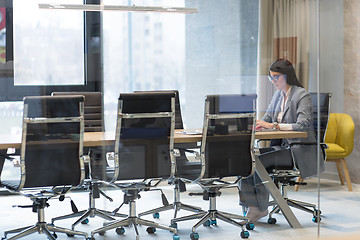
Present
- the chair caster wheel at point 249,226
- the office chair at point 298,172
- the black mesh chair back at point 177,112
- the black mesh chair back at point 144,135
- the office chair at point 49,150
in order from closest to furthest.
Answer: the office chair at point 49,150
the black mesh chair back at point 144,135
the black mesh chair back at point 177,112
the chair caster wheel at point 249,226
the office chair at point 298,172

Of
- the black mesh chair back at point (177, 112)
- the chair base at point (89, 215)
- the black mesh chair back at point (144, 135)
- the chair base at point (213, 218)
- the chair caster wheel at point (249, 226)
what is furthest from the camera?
the chair caster wheel at point (249, 226)

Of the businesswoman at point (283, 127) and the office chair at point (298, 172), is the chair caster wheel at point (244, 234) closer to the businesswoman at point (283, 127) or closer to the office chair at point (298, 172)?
the businesswoman at point (283, 127)

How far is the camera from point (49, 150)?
409 cm

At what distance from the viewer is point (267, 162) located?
4805 mm

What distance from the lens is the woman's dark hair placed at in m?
4.83

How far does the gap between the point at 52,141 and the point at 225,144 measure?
1.31 meters

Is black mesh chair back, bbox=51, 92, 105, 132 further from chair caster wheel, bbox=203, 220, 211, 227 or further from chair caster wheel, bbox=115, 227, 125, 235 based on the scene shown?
A: chair caster wheel, bbox=203, 220, 211, 227

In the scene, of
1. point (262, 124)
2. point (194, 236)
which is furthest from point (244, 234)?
A: point (262, 124)

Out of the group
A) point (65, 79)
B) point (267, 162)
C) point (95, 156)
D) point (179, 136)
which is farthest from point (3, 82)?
point (267, 162)

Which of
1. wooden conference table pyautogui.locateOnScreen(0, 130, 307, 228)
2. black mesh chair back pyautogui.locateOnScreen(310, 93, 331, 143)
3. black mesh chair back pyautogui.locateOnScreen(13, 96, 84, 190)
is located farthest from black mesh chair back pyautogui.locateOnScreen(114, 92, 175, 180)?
black mesh chair back pyautogui.locateOnScreen(310, 93, 331, 143)

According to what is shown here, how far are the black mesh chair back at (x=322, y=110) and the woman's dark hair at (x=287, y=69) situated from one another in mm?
213

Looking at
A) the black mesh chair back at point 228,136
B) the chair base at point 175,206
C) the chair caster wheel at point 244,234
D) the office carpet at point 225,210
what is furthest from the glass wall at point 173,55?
the chair caster wheel at point 244,234

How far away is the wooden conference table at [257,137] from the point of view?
13.3ft

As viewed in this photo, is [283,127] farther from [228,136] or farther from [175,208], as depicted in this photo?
→ [175,208]
